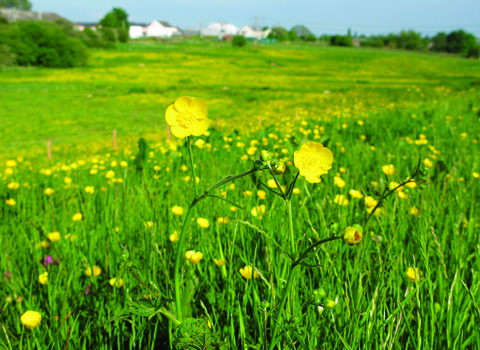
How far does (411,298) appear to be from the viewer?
1231 mm

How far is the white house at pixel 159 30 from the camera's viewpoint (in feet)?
302

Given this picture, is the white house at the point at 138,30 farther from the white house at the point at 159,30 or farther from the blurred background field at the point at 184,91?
the blurred background field at the point at 184,91

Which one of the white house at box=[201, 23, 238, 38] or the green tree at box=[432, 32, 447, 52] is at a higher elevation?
the white house at box=[201, 23, 238, 38]

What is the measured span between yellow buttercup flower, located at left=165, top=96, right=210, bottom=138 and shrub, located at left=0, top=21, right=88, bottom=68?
33286 mm

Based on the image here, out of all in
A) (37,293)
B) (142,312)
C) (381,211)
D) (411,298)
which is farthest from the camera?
(381,211)

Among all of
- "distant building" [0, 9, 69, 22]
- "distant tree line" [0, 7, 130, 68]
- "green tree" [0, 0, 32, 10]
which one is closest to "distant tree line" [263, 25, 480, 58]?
"distant building" [0, 9, 69, 22]

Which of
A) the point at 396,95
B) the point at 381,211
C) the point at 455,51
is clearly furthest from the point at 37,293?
Answer: the point at 455,51

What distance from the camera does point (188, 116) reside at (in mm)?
890

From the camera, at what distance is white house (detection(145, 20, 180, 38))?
9206 centimetres

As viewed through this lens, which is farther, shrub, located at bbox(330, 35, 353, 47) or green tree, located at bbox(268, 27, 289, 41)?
green tree, located at bbox(268, 27, 289, 41)

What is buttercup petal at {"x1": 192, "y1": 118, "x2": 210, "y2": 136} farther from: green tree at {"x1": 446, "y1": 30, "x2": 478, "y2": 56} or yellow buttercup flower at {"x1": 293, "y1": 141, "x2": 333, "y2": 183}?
green tree at {"x1": 446, "y1": 30, "x2": 478, "y2": 56}

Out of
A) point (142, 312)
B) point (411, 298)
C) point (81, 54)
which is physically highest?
point (81, 54)

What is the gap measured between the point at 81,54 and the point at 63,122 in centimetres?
2232

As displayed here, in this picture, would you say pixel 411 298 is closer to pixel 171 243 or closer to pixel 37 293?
pixel 171 243
